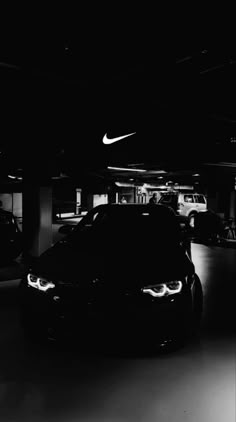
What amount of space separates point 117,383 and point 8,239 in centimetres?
493

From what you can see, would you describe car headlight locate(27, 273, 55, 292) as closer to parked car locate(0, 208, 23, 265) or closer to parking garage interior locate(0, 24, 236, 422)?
parking garage interior locate(0, 24, 236, 422)

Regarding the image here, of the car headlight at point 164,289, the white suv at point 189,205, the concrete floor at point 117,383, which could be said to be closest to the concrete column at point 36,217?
the concrete floor at point 117,383

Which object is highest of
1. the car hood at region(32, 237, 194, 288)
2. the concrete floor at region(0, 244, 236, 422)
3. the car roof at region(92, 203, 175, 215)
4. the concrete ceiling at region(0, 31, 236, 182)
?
the concrete ceiling at region(0, 31, 236, 182)

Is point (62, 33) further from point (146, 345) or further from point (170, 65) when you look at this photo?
point (146, 345)

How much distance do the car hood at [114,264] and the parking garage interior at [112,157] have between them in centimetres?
18

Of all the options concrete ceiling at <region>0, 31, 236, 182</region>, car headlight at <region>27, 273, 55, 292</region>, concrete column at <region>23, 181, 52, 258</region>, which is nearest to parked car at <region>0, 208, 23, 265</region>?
concrete column at <region>23, 181, 52, 258</region>

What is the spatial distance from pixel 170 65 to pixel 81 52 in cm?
128

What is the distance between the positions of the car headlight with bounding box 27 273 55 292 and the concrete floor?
2.13 ft

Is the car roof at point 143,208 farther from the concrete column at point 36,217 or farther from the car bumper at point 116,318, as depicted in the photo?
the concrete column at point 36,217

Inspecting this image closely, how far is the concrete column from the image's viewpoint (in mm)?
8844

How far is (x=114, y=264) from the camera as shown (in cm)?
328

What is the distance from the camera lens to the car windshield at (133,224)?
4.06 metres

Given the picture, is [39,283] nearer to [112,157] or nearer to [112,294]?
[112,294]

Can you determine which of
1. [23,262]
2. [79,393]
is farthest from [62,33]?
[23,262]
